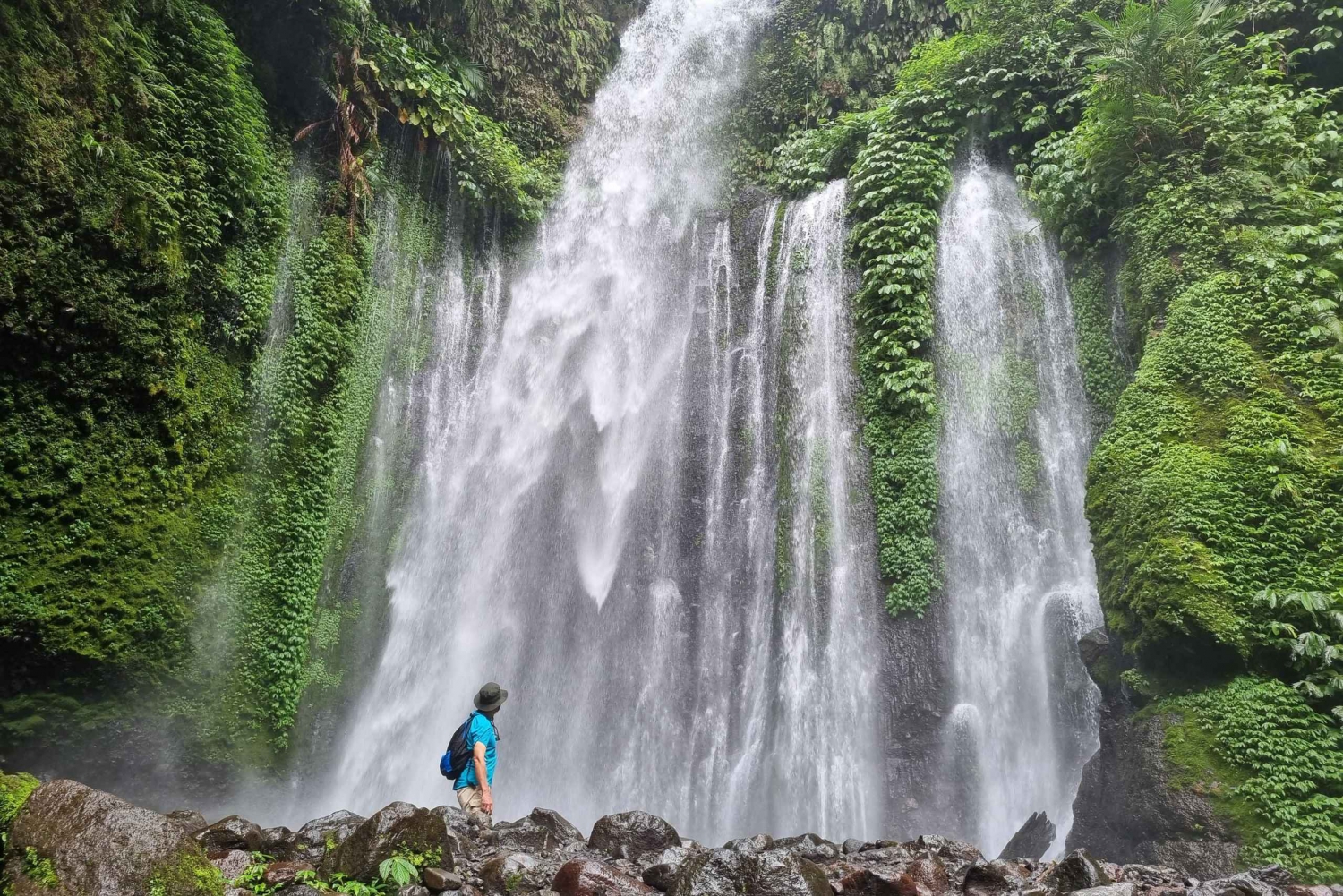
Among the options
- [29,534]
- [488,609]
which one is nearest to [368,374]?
[488,609]

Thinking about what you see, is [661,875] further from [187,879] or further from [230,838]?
[230,838]

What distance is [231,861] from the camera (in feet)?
12.3

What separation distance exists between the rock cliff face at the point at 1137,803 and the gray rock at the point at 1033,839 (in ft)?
0.93

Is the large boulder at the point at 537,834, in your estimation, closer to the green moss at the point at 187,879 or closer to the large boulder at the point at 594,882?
the large boulder at the point at 594,882

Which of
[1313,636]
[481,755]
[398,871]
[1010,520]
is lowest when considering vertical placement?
[398,871]

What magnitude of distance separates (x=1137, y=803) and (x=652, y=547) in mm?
6930

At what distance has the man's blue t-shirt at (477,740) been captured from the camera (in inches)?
208

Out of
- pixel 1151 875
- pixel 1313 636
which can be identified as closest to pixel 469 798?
pixel 1151 875

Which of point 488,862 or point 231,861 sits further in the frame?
point 488,862

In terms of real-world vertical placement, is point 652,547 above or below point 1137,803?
above

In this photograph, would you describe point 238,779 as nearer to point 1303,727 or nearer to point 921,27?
point 1303,727

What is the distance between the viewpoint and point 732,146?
1612cm

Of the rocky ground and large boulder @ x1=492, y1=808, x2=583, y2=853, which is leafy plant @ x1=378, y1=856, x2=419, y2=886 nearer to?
the rocky ground

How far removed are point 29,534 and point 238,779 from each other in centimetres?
361
